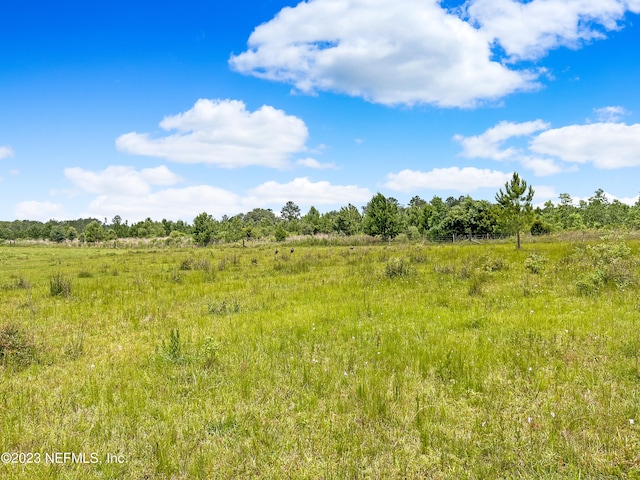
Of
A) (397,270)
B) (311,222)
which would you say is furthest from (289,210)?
(397,270)

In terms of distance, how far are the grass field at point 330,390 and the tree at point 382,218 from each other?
46575mm

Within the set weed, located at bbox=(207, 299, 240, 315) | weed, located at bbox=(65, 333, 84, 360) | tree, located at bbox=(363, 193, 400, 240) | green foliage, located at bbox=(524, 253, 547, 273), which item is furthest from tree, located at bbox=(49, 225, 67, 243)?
green foliage, located at bbox=(524, 253, 547, 273)

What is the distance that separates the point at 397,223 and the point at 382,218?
3195 mm

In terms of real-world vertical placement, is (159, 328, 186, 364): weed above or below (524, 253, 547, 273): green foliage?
below

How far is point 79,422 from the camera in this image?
427 cm

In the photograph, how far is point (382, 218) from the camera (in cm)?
5672

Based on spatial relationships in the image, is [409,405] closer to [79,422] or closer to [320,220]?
[79,422]

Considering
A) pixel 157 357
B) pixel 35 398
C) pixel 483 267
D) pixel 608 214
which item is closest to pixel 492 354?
pixel 157 357

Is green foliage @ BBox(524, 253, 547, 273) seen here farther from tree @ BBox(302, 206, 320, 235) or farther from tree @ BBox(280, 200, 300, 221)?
tree @ BBox(280, 200, 300, 221)

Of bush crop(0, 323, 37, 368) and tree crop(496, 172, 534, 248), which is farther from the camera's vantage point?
tree crop(496, 172, 534, 248)

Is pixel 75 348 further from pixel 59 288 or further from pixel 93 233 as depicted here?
pixel 93 233

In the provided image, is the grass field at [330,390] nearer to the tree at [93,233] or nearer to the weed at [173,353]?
the weed at [173,353]

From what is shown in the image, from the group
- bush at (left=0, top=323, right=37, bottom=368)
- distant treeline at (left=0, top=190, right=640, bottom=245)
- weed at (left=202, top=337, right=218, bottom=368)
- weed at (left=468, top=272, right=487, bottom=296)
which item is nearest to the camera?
weed at (left=202, top=337, right=218, bottom=368)

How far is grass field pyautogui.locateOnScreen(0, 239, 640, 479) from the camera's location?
140 inches
